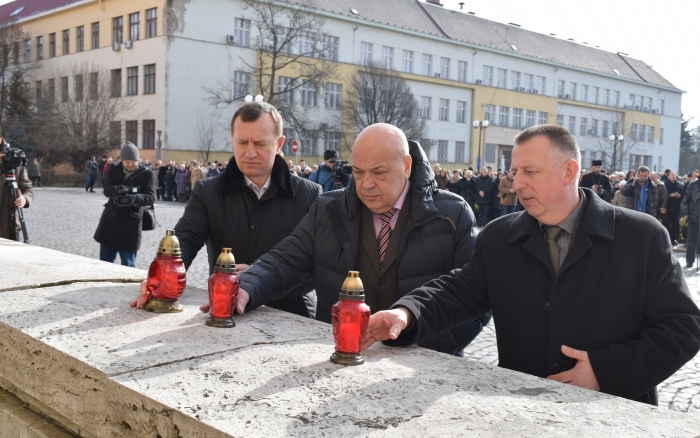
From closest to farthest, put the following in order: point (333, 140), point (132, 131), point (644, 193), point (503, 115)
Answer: point (644, 193) < point (132, 131) < point (333, 140) < point (503, 115)

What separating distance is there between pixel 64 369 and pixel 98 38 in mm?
48342

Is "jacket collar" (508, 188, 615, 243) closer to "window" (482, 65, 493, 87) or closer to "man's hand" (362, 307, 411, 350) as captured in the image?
"man's hand" (362, 307, 411, 350)

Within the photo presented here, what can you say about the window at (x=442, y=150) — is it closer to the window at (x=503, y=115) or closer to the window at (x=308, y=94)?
the window at (x=503, y=115)

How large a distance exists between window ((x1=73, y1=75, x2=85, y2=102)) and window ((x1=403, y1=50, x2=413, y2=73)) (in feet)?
68.9

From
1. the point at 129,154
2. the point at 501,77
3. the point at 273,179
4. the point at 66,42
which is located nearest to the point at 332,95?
the point at 501,77

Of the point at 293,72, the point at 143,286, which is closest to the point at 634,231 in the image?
the point at 143,286

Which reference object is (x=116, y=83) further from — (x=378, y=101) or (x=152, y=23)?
(x=378, y=101)

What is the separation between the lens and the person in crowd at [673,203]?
18500 millimetres

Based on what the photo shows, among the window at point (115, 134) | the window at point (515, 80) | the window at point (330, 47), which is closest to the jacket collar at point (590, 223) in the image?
the window at point (115, 134)

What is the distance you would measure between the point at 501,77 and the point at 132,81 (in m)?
27.9

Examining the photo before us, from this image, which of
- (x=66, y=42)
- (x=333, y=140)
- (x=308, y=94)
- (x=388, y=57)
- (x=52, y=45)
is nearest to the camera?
(x=308, y=94)

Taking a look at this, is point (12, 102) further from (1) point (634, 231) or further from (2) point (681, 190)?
(1) point (634, 231)

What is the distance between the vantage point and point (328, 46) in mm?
46312

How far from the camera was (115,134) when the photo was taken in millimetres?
43781
